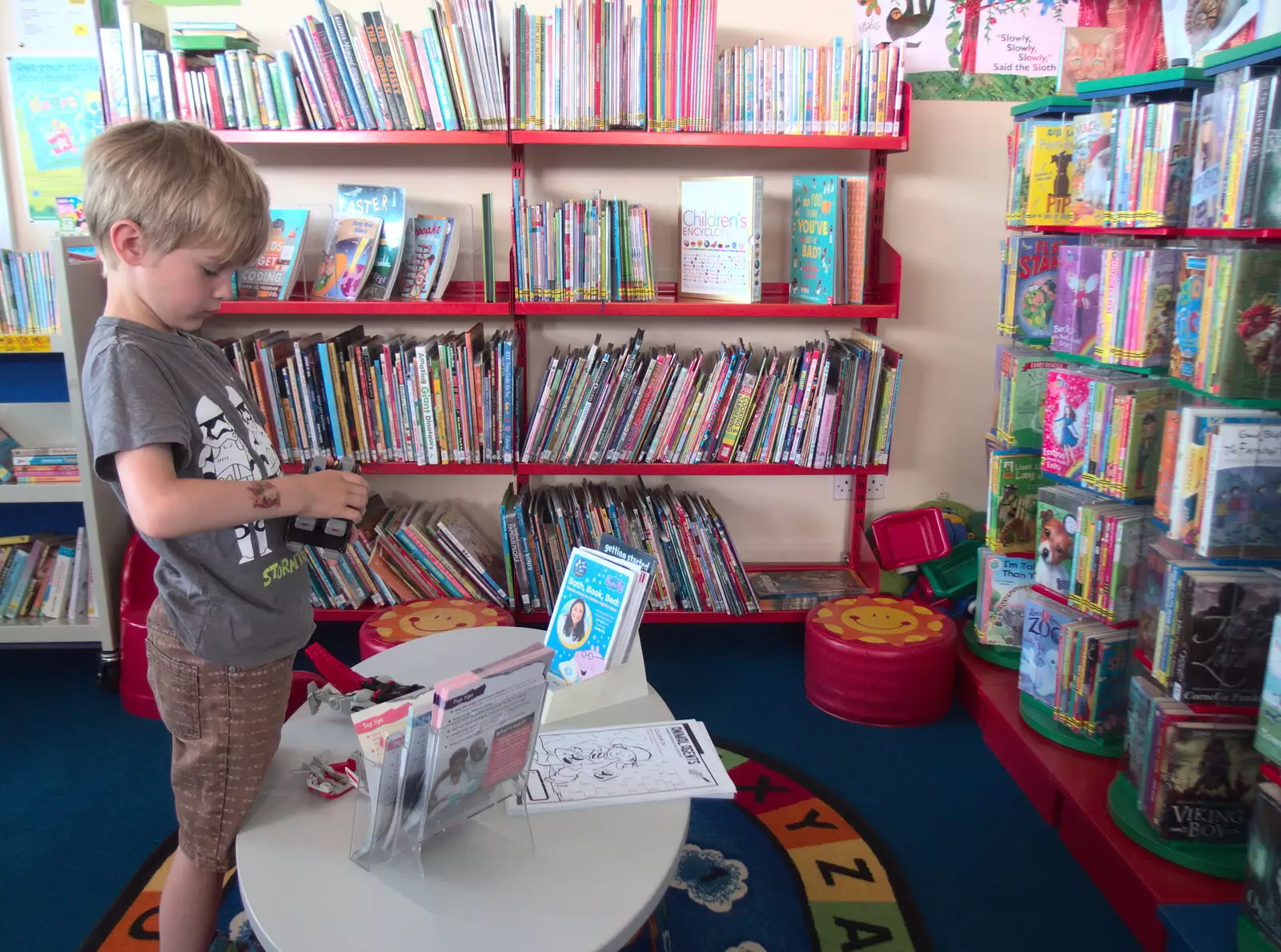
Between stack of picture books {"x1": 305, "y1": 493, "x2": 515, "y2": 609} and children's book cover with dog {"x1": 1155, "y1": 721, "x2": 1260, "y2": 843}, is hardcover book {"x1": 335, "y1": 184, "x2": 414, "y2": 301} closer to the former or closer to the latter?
stack of picture books {"x1": 305, "y1": 493, "x2": 515, "y2": 609}

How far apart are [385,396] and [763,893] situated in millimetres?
1619

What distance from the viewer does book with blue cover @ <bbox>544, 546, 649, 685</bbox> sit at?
4.99 feet

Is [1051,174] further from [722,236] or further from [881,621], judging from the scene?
[881,621]

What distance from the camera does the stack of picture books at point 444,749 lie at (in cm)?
106

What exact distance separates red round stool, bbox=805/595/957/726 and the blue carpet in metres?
0.05

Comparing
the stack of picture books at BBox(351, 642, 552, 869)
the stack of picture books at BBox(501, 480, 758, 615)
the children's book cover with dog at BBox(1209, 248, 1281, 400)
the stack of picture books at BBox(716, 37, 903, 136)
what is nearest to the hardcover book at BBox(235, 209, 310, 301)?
the stack of picture books at BBox(501, 480, 758, 615)

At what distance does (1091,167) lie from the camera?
6.75 feet

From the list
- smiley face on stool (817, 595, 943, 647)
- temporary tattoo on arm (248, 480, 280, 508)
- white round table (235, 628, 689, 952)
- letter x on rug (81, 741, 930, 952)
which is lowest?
letter x on rug (81, 741, 930, 952)

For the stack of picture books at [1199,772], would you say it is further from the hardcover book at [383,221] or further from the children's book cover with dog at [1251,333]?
the hardcover book at [383,221]

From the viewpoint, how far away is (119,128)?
124 centimetres

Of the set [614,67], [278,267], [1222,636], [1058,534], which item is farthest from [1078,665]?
[278,267]

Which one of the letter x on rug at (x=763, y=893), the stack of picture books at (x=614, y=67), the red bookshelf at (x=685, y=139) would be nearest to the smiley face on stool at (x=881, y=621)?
the letter x on rug at (x=763, y=893)

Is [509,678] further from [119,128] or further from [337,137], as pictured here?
[337,137]

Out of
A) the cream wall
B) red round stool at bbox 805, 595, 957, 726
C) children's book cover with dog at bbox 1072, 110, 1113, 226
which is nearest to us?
children's book cover with dog at bbox 1072, 110, 1113, 226
